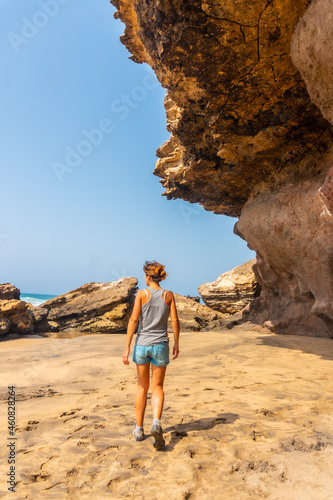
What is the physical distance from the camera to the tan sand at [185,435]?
2.00 m

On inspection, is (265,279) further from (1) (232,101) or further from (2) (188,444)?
(2) (188,444)

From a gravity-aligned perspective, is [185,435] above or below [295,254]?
below

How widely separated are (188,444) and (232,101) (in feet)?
20.1

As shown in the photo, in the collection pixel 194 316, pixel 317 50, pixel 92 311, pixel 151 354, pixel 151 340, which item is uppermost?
pixel 317 50

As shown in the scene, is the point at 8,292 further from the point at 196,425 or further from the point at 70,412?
the point at 196,425

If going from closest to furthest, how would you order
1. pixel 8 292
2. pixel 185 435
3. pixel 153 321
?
pixel 185 435 < pixel 153 321 < pixel 8 292

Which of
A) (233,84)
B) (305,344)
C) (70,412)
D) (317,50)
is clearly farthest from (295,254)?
(70,412)

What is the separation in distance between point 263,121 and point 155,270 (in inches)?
213

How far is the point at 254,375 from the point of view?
4.70 m

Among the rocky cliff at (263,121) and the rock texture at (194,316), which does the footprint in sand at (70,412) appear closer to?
the rocky cliff at (263,121)

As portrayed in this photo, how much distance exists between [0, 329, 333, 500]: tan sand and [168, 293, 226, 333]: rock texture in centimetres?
789

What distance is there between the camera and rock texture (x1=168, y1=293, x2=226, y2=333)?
13.3 m

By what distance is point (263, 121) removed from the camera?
6.98 metres

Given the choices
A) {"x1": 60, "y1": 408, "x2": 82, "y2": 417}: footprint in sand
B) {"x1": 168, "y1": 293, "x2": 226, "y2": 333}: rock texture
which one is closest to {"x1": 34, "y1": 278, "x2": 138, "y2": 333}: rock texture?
{"x1": 168, "y1": 293, "x2": 226, "y2": 333}: rock texture
